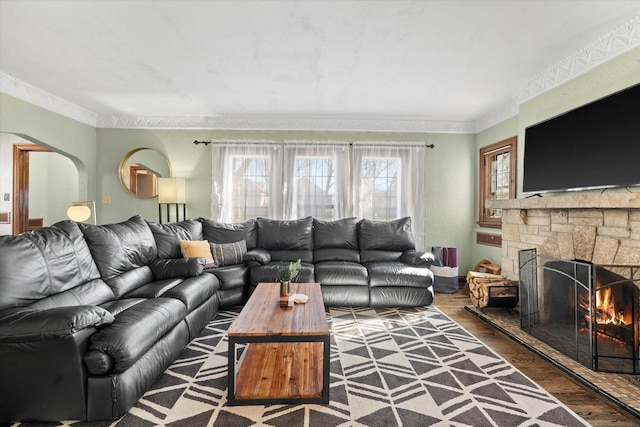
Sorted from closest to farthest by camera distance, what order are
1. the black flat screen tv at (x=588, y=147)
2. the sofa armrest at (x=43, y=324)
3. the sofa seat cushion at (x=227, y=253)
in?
the sofa armrest at (x=43, y=324) → the black flat screen tv at (x=588, y=147) → the sofa seat cushion at (x=227, y=253)

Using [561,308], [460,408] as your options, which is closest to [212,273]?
[460,408]

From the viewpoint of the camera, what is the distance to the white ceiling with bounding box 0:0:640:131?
2400 mm

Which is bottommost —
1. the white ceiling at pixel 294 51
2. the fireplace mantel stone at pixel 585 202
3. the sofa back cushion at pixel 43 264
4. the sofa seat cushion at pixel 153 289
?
the sofa seat cushion at pixel 153 289

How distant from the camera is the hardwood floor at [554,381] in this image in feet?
6.01

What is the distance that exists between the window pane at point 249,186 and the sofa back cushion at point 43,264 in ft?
8.84

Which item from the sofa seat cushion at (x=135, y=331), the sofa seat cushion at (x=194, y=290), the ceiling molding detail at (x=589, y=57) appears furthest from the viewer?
the sofa seat cushion at (x=194, y=290)

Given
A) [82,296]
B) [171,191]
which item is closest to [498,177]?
[171,191]

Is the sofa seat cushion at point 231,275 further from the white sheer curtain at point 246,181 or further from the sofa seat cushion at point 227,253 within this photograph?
the white sheer curtain at point 246,181

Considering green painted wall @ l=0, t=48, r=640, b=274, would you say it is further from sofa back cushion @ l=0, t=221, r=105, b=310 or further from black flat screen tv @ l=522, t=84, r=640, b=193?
sofa back cushion @ l=0, t=221, r=105, b=310

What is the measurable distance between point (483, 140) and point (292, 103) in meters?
3.00

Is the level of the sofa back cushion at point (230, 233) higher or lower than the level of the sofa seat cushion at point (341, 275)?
higher

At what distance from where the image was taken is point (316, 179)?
522cm

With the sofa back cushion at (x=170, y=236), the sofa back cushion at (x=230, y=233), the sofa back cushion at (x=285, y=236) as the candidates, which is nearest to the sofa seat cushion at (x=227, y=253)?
the sofa back cushion at (x=230, y=233)

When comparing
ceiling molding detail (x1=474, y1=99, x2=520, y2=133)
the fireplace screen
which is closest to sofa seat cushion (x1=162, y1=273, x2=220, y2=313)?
the fireplace screen
